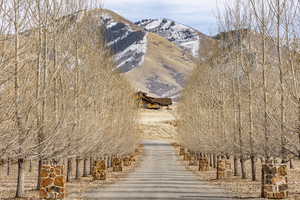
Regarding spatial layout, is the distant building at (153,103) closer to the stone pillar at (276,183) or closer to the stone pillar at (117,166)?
the stone pillar at (117,166)

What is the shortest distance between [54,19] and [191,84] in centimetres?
3583

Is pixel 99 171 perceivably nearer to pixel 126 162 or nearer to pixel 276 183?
pixel 276 183

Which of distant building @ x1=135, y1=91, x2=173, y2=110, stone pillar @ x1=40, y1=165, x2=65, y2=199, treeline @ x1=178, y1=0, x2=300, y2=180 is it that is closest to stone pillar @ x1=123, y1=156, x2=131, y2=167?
treeline @ x1=178, y1=0, x2=300, y2=180

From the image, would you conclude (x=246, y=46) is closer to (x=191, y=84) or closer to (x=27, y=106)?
(x=27, y=106)

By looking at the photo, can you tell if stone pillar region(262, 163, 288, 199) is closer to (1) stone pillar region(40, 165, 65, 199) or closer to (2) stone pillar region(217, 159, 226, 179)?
(1) stone pillar region(40, 165, 65, 199)

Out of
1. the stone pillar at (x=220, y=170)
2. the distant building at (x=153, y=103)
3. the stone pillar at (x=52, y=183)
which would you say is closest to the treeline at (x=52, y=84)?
the stone pillar at (x=52, y=183)

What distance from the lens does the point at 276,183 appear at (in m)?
20.3

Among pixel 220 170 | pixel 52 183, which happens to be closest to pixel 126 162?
pixel 220 170

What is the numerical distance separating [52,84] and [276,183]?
30.6ft

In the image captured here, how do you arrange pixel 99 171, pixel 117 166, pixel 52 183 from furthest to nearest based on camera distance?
pixel 117 166 → pixel 99 171 → pixel 52 183

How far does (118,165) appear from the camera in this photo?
42.8 m

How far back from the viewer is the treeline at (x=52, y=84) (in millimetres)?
16328

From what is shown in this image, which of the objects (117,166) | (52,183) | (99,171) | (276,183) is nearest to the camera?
(52,183)

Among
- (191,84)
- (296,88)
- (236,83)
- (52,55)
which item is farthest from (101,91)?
(191,84)
